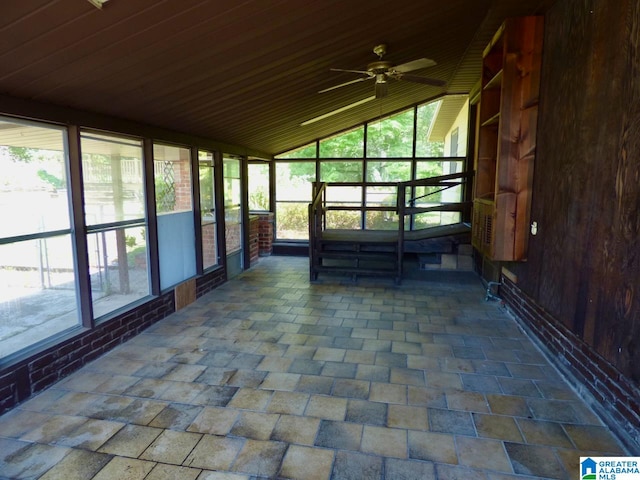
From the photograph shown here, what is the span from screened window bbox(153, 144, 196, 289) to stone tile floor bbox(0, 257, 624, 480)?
0.78 meters

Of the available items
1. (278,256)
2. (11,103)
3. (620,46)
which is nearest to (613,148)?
(620,46)

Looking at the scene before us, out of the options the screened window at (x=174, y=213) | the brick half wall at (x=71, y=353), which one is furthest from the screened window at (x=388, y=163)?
the brick half wall at (x=71, y=353)

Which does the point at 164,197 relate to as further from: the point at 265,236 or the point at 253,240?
the point at 265,236

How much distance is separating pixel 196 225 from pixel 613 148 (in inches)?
179

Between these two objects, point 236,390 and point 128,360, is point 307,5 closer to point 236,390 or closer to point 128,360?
point 236,390

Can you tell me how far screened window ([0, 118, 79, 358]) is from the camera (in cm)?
276

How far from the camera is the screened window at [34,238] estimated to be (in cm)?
276

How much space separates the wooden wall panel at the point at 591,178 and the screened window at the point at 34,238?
13.1 ft

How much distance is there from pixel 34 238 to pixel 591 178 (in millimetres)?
4074

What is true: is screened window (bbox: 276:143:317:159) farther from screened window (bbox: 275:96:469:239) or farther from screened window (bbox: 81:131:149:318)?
screened window (bbox: 81:131:149:318)

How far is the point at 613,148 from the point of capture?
243 centimetres

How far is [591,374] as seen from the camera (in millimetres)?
2717

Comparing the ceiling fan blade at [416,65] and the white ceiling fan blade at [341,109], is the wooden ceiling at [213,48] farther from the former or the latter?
the white ceiling fan blade at [341,109]

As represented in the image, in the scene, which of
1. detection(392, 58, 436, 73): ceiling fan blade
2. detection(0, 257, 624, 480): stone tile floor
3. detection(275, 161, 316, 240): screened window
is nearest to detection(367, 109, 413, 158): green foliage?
detection(275, 161, 316, 240): screened window
